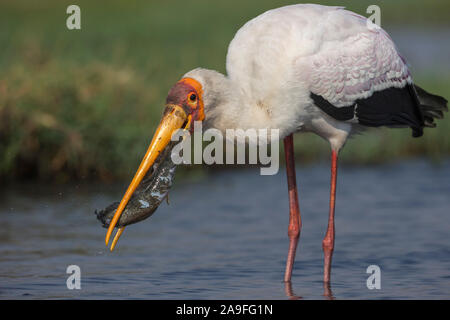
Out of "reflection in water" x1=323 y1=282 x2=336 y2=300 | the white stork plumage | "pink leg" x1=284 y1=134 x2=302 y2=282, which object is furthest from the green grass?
"reflection in water" x1=323 y1=282 x2=336 y2=300

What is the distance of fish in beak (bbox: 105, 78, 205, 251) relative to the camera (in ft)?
16.9

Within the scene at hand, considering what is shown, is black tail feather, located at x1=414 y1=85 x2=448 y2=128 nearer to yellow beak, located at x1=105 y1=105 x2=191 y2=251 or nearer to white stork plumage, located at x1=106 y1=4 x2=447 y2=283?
white stork plumage, located at x1=106 y1=4 x2=447 y2=283

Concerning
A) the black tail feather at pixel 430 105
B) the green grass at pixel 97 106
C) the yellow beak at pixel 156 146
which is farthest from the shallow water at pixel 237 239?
the black tail feather at pixel 430 105

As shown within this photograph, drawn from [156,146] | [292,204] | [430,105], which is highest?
[430,105]

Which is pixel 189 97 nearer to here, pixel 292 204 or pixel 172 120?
pixel 172 120

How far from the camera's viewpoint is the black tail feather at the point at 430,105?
6578 mm

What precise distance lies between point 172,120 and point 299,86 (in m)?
0.81

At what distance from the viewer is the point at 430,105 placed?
260 inches

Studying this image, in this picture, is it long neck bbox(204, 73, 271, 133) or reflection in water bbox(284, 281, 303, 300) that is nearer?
long neck bbox(204, 73, 271, 133)

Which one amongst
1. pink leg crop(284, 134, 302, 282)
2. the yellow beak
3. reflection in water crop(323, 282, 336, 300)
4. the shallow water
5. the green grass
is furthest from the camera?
the green grass

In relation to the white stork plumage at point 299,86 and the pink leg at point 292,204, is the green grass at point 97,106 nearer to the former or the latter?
the pink leg at point 292,204

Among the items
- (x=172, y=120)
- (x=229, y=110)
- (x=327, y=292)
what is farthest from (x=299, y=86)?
(x=327, y=292)

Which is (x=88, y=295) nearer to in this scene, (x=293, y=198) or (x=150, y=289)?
(x=150, y=289)

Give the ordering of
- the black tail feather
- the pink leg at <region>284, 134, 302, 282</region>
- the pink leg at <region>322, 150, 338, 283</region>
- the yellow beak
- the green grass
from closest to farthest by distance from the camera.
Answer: the yellow beak, the pink leg at <region>322, 150, 338, 283</region>, the pink leg at <region>284, 134, 302, 282</region>, the black tail feather, the green grass
